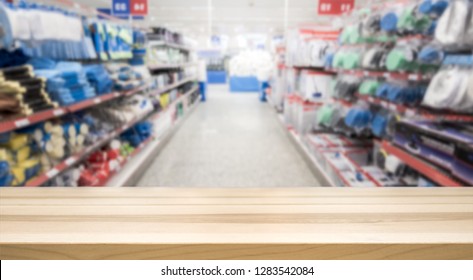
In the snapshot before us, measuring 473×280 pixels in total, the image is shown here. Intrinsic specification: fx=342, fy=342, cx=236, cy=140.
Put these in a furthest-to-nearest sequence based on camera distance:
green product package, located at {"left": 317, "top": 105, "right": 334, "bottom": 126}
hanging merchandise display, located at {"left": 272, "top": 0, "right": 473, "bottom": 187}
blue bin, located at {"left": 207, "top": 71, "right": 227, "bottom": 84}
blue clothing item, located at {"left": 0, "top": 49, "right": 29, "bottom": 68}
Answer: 1. blue bin, located at {"left": 207, "top": 71, "right": 227, "bottom": 84}
2. green product package, located at {"left": 317, "top": 105, "right": 334, "bottom": 126}
3. blue clothing item, located at {"left": 0, "top": 49, "right": 29, "bottom": 68}
4. hanging merchandise display, located at {"left": 272, "top": 0, "right": 473, "bottom": 187}

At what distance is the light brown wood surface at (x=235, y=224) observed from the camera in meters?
0.61

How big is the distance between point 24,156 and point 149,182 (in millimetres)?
1753

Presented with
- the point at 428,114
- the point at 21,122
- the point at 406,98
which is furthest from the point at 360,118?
the point at 21,122

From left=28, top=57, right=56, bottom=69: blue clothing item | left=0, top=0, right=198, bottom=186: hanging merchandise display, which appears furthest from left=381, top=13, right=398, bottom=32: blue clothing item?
left=28, top=57, right=56, bottom=69: blue clothing item

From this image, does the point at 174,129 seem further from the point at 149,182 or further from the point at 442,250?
the point at 442,250

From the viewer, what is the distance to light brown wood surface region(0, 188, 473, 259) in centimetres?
61

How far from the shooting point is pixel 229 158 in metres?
4.77

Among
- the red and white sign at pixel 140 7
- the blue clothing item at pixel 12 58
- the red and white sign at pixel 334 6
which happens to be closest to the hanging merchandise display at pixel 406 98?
the red and white sign at pixel 334 6

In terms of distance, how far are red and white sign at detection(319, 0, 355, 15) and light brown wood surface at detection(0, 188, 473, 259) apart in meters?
5.59

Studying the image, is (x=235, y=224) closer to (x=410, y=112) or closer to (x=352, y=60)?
(x=410, y=112)

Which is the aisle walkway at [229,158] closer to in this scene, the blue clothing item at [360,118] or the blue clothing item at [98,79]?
the blue clothing item at [360,118]

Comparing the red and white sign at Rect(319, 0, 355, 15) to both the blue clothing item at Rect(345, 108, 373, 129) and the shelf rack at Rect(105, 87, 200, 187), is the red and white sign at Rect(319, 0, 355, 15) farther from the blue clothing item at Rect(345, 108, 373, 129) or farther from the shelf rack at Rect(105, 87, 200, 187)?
the shelf rack at Rect(105, 87, 200, 187)

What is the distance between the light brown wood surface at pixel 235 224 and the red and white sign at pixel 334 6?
5588 mm

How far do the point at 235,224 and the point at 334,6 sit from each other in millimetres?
6018
